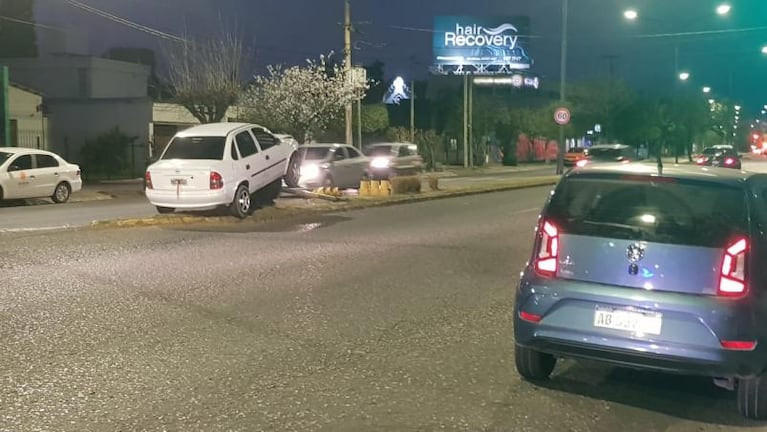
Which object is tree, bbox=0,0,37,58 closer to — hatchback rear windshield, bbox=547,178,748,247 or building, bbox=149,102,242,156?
building, bbox=149,102,242,156

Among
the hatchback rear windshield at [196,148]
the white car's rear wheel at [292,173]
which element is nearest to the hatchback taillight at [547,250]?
the hatchback rear windshield at [196,148]

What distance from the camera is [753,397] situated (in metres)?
5.54

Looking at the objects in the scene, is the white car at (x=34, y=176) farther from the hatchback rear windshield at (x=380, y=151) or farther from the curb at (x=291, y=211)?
the hatchback rear windshield at (x=380, y=151)

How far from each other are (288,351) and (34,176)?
56.7ft

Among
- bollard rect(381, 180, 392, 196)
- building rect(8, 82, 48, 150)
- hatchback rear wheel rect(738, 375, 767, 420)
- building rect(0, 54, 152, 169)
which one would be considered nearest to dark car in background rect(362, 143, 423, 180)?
bollard rect(381, 180, 392, 196)

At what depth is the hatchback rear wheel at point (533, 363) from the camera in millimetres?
6225

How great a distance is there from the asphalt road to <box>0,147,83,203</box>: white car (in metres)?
9.44

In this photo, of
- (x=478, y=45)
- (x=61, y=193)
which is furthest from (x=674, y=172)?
(x=478, y=45)

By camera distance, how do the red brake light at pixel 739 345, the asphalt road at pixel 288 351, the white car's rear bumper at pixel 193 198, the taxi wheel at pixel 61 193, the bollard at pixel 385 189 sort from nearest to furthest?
the red brake light at pixel 739 345 → the asphalt road at pixel 288 351 → the white car's rear bumper at pixel 193 198 → the bollard at pixel 385 189 → the taxi wheel at pixel 61 193

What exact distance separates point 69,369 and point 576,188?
158 inches

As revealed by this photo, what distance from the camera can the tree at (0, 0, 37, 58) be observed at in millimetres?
65500

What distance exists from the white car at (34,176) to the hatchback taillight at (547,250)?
18.6m

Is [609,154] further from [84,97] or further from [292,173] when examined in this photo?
[84,97]

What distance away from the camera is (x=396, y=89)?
7056 cm
